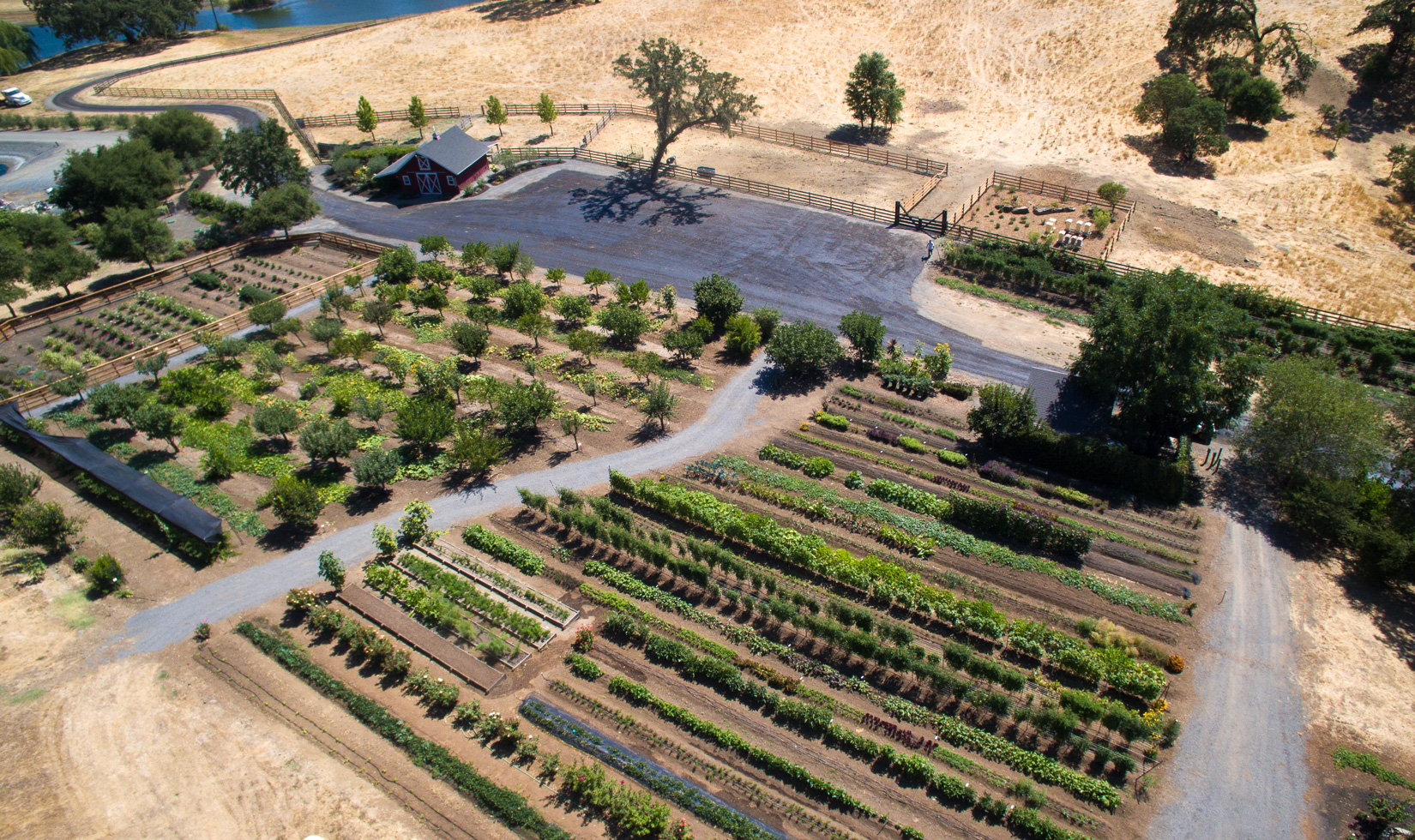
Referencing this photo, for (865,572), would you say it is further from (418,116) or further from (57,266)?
(418,116)

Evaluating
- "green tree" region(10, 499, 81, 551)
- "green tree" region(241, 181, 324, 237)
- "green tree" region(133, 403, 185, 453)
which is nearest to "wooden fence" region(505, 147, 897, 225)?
"green tree" region(241, 181, 324, 237)

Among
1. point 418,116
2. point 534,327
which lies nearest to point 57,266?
point 534,327

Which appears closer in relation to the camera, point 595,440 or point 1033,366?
point 595,440

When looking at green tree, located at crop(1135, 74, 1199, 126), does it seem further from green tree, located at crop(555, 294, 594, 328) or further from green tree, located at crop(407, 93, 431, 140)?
green tree, located at crop(407, 93, 431, 140)

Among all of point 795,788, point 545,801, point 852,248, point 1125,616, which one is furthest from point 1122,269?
point 545,801

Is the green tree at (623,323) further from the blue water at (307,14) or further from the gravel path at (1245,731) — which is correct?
the blue water at (307,14)

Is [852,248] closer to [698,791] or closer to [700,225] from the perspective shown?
[700,225]
